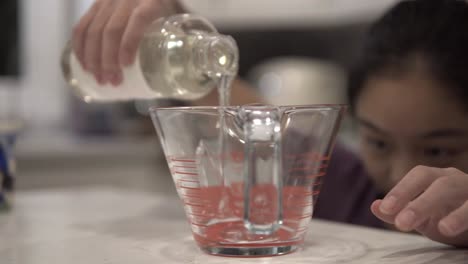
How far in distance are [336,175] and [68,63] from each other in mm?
638

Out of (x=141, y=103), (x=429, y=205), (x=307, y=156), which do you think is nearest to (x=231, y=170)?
(x=307, y=156)

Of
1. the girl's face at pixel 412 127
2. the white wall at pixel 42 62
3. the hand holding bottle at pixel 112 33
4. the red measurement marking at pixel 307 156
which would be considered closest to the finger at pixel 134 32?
the hand holding bottle at pixel 112 33

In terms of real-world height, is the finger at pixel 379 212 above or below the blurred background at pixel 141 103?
above

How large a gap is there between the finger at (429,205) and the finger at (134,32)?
40cm

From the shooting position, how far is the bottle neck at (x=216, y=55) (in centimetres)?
71

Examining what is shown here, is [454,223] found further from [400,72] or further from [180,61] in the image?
[400,72]

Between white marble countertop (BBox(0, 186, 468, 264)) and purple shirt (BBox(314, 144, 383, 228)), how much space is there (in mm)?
391

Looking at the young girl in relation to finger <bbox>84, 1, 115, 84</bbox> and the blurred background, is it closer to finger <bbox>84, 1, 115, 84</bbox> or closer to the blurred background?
finger <bbox>84, 1, 115, 84</bbox>

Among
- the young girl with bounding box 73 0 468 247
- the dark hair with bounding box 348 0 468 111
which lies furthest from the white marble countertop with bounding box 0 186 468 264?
the dark hair with bounding box 348 0 468 111

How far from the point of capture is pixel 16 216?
881mm

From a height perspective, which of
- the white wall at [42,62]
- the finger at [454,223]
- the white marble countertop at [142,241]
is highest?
the finger at [454,223]

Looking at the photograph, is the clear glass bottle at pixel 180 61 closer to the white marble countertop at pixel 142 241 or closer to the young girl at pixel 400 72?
the young girl at pixel 400 72

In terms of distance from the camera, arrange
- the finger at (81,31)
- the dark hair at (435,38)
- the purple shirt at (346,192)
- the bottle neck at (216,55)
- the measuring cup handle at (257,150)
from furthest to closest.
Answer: the purple shirt at (346,192)
the dark hair at (435,38)
the finger at (81,31)
the bottle neck at (216,55)
the measuring cup handle at (257,150)

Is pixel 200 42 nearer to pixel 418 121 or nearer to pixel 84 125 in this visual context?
pixel 418 121
